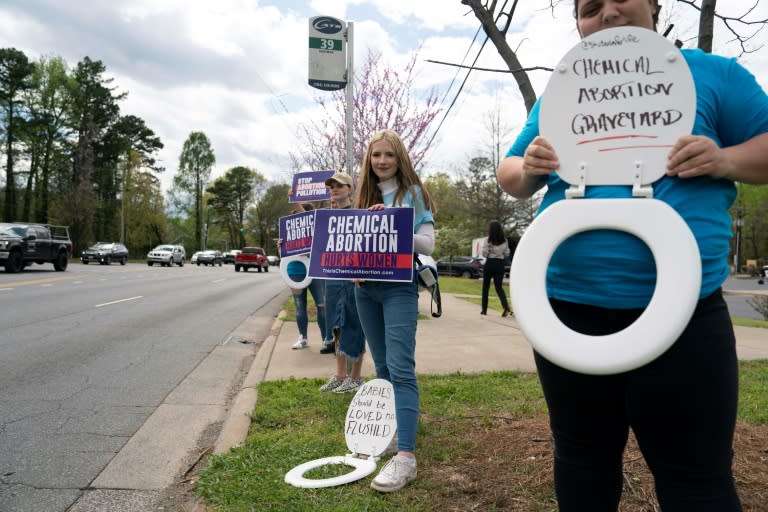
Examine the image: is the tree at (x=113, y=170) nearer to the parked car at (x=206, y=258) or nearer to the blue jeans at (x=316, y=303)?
the parked car at (x=206, y=258)

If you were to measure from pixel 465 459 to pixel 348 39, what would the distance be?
6.41 metres

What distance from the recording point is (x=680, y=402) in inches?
53.1

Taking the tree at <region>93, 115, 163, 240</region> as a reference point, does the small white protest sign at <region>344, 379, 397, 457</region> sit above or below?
below

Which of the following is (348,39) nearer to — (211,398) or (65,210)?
(211,398)

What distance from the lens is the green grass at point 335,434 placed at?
2.65 m

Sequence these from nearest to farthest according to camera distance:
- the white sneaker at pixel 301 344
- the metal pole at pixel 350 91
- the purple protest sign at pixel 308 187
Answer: the white sneaker at pixel 301 344, the purple protest sign at pixel 308 187, the metal pole at pixel 350 91

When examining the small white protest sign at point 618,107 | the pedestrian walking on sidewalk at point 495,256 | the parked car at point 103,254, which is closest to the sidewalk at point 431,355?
the pedestrian walking on sidewalk at point 495,256

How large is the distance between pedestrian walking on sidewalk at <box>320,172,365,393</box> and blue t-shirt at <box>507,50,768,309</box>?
3.11 m

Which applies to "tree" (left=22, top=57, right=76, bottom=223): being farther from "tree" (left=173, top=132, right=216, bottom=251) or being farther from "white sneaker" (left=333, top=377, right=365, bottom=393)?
"white sneaker" (left=333, top=377, right=365, bottom=393)

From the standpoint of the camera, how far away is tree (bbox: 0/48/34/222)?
46.9 metres

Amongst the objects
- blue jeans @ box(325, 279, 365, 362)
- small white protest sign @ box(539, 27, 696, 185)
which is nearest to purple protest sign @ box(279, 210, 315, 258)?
blue jeans @ box(325, 279, 365, 362)

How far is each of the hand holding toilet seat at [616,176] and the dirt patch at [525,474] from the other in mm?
1497

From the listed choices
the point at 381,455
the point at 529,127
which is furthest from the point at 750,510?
the point at 529,127

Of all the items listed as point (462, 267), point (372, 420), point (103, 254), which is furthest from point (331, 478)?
point (103, 254)
